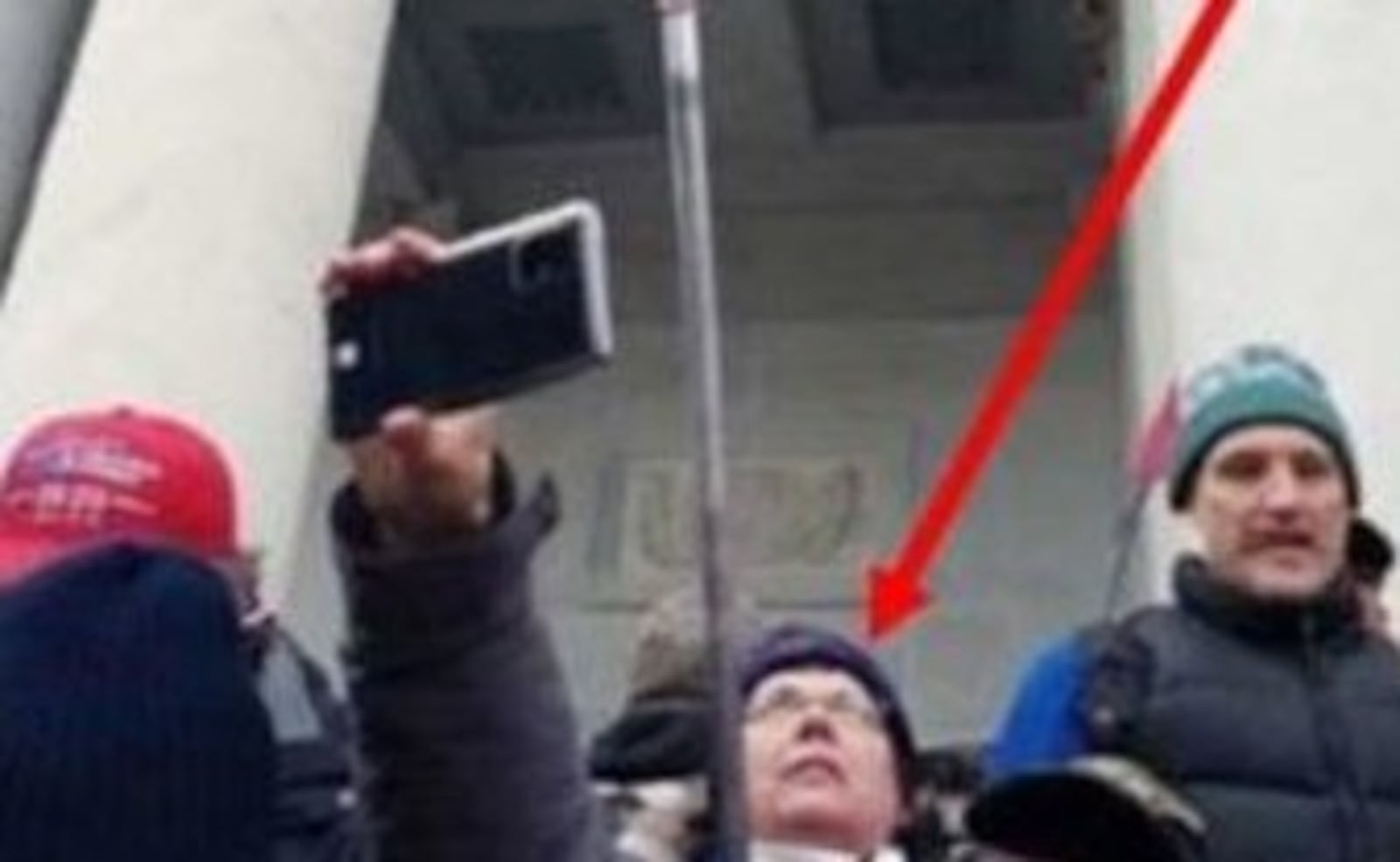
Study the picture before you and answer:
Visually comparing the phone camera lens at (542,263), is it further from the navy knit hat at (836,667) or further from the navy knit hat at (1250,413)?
the navy knit hat at (1250,413)

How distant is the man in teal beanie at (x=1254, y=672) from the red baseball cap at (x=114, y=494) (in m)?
1.19

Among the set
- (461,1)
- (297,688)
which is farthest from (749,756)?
(461,1)

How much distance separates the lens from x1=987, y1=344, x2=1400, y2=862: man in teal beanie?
507 centimetres

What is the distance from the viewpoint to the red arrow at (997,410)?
12.5 metres

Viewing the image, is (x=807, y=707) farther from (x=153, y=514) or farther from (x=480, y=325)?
(x=480, y=325)

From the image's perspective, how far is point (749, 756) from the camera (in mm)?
5043

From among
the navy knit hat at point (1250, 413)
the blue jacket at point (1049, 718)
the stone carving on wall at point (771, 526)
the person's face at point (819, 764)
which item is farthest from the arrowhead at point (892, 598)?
the person's face at point (819, 764)

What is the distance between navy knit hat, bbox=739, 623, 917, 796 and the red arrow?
226 inches

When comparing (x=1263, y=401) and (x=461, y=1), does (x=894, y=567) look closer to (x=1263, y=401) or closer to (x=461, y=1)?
(x=461, y=1)

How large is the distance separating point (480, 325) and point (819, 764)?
6.38 feet

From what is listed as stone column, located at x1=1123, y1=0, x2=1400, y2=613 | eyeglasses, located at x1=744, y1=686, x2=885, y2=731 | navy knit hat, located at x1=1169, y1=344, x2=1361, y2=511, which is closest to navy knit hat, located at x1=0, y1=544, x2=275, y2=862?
eyeglasses, located at x1=744, y1=686, x2=885, y2=731

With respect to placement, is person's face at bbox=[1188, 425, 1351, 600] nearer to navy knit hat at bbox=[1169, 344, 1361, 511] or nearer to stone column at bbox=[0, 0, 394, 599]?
navy knit hat at bbox=[1169, 344, 1361, 511]

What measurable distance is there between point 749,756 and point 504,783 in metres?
1.69

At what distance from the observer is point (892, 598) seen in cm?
1224
